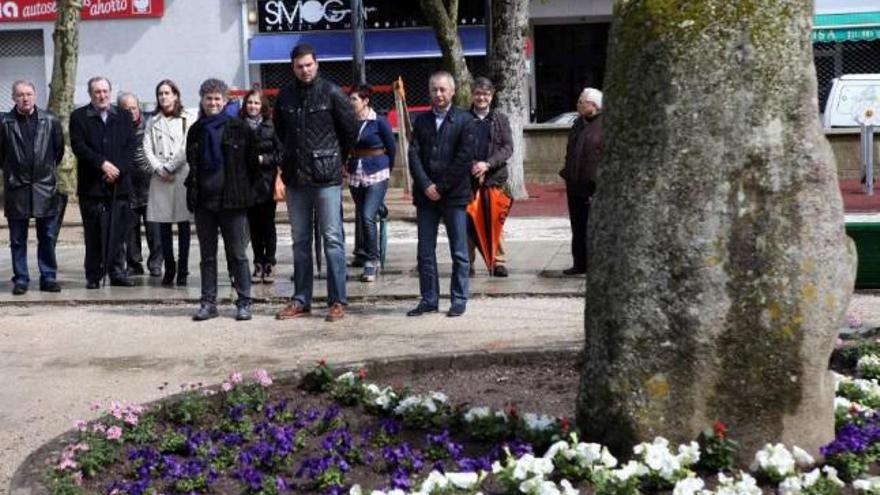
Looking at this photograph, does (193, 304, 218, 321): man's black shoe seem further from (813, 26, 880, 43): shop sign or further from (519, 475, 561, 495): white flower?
(813, 26, 880, 43): shop sign

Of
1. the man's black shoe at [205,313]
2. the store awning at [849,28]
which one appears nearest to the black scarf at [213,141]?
the man's black shoe at [205,313]

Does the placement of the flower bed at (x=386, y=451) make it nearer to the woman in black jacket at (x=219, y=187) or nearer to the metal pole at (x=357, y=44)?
the woman in black jacket at (x=219, y=187)

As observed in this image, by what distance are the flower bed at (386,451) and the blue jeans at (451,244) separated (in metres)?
4.02

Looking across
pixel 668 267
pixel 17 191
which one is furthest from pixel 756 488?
pixel 17 191

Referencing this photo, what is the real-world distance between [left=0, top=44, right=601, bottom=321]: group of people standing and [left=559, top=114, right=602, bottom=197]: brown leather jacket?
12cm

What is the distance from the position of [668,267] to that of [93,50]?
34.9 meters

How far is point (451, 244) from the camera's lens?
37.2 ft

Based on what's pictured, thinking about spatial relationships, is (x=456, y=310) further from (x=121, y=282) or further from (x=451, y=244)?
(x=121, y=282)

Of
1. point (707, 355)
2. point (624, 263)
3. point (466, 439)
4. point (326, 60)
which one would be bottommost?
point (466, 439)

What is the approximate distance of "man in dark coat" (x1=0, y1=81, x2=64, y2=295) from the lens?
13383 millimetres

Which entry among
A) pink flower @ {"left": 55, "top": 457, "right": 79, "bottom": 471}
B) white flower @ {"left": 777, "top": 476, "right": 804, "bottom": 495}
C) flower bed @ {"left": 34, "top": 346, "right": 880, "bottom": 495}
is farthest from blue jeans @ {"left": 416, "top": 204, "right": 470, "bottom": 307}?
white flower @ {"left": 777, "top": 476, "right": 804, "bottom": 495}

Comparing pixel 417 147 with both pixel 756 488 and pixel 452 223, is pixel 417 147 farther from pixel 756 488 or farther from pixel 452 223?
pixel 756 488

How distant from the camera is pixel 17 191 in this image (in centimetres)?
1338

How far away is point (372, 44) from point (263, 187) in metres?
25.4
